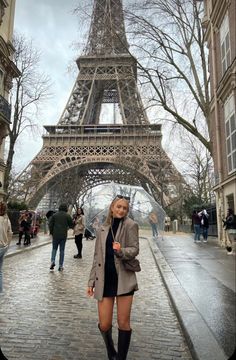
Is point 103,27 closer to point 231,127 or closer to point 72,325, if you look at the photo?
point 231,127

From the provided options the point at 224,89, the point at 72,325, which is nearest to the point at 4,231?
the point at 72,325

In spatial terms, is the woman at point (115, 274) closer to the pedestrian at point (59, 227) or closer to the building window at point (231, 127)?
→ the building window at point (231, 127)

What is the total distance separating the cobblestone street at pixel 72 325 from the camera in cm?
257

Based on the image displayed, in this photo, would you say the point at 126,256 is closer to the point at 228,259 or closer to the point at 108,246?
the point at 108,246

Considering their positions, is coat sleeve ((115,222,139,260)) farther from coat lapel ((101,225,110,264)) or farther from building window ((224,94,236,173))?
building window ((224,94,236,173))

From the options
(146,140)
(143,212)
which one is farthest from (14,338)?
(146,140)

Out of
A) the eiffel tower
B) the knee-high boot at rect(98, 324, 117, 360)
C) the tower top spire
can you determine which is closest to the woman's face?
the knee-high boot at rect(98, 324, 117, 360)

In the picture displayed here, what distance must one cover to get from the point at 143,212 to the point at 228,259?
7.14ft

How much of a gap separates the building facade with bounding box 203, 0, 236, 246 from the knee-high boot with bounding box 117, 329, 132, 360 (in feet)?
3.20

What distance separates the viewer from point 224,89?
2244 millimetres

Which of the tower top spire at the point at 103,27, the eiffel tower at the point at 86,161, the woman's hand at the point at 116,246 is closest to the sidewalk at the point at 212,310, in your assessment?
the woman's hand at the point at 116,246

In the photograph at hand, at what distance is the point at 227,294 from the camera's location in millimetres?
2033

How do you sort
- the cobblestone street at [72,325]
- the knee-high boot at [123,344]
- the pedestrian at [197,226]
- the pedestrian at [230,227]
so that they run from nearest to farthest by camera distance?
the pedestrian at [230,227]
the knee-high boot at [123,344]
the cobblestone street at [72,325]
the pedestrian at [197,226]

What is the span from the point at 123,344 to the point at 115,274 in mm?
489
